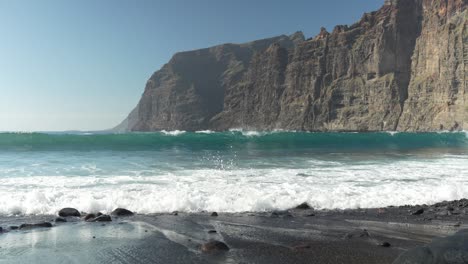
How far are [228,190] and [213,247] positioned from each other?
798cm

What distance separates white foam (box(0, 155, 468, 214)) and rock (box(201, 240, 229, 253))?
16.2 feet

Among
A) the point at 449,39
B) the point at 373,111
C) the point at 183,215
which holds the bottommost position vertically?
the point at 183,215

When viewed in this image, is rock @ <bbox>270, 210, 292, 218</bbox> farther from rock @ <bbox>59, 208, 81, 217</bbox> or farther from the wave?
the wave

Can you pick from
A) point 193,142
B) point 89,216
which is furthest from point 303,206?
point 193,142

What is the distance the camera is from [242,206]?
46.7 feet

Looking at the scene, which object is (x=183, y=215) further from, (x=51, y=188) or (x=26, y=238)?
(x=51, y=188)

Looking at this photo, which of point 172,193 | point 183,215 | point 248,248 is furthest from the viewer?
point 172,193

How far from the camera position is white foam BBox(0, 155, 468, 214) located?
47.1ft

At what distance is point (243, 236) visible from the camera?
33.6 ft

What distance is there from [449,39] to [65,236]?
172059mm

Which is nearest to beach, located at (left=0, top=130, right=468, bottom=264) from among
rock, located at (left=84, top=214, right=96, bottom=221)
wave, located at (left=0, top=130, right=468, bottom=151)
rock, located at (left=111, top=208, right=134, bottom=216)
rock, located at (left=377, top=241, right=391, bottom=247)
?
rock, located at (left=377, top=241, right=391, bottom=247)

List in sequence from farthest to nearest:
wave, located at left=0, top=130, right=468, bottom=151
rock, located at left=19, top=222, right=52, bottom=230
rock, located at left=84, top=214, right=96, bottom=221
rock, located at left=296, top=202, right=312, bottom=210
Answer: wave, located at left=0, top=130, right=468, bottom=151 < rock, located at left=296, top=202, right=312, bottom=210 < rock, located at left=84, top=214, right=96, bottom=221 < rock, located at left=19, top=222, right=52, bottom=230

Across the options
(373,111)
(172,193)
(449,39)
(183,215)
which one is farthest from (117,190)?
(373,111)

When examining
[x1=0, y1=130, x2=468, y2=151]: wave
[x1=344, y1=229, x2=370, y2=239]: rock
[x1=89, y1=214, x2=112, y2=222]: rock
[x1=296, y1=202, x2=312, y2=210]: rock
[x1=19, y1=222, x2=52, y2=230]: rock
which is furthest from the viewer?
[x1=0, y1=130, x2=468, y2=151]: wave
